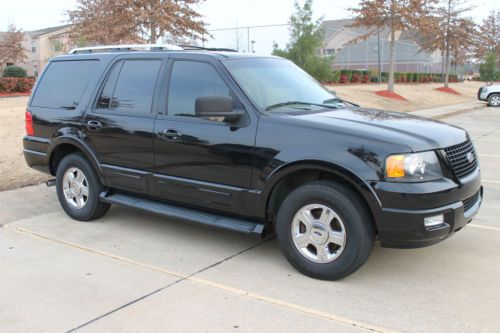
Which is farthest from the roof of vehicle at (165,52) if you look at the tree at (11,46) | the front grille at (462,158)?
the tree at (11,46)

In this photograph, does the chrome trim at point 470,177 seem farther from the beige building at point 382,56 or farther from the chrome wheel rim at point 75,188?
the beige building at point 382,56

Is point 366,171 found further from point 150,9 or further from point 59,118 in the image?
point 150,9

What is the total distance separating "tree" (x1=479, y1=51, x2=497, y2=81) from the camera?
53303 mm

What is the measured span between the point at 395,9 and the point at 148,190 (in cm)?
2257

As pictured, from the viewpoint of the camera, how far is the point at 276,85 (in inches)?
191

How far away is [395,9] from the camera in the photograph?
24.7 metres

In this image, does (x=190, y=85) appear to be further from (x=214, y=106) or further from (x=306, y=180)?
(x=306, y=180)

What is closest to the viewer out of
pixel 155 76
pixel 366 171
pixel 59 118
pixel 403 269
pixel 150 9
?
pixel 366 171

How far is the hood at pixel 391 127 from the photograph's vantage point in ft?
12.7

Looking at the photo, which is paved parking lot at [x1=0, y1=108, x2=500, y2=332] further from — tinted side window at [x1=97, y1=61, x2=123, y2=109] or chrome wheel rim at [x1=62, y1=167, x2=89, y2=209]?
tinted side window at [x1=97, y1=61, x2=123, y2=109]

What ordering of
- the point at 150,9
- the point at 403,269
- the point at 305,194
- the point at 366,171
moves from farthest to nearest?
the point at 150,9 < the point at 403,269 < the point at 305,194 < the point at 366,171

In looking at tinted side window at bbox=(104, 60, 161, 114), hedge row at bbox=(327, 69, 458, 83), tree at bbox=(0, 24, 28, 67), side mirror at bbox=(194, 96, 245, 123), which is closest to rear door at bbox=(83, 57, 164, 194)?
tinted side window at bbox=(104, 60, 161, 114)

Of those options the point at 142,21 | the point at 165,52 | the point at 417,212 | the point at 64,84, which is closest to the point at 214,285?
the point at 417,212

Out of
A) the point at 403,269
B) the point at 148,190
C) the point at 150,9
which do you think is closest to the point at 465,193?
the point at 403,269
